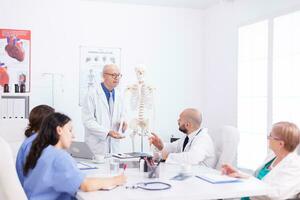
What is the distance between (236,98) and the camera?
5230 mm

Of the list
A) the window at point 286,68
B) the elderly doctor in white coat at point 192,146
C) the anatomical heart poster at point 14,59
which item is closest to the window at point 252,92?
the window at point 286,68

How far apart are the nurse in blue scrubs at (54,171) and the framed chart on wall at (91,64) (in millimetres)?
3072

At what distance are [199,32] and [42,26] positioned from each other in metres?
2.20

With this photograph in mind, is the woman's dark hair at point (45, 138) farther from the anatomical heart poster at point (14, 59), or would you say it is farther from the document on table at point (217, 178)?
the anatomical heart poster at point (14, 59)

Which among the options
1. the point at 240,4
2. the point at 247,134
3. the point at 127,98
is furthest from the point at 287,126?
the point at 127,98

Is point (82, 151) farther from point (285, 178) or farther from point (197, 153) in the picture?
point (285, 178)

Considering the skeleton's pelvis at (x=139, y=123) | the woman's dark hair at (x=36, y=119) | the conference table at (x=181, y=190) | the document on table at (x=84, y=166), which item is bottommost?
the conference table at (x=181, y=190)

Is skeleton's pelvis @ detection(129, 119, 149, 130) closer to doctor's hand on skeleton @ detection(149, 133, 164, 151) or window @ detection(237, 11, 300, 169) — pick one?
doctor's hand on skeleton @ detection(149, 133, 164, 151)

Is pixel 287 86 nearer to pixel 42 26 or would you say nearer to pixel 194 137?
pixel 194 137

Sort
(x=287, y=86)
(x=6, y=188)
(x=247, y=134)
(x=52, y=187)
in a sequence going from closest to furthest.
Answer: (x=6, y=188) → (x=52, y=187) → (x=287, y=86) → (x=247, y=134)

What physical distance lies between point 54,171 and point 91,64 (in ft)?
11.1

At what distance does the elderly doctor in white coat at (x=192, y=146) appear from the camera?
321cm

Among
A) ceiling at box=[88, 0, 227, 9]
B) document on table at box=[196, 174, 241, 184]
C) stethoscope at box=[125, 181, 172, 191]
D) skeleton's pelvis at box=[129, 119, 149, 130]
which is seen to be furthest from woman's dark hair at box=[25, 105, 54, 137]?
ceiling at box=[88, 0, 227, 9]

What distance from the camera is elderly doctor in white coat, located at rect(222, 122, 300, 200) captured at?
2461mm
